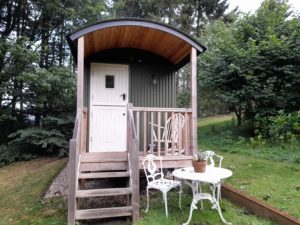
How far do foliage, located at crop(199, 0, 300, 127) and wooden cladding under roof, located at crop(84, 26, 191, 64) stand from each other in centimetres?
282

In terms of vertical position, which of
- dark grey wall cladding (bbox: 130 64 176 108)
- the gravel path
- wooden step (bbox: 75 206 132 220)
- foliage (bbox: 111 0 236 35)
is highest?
foliage (bbox: 111 0 236 35)

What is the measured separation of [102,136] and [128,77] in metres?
1.43

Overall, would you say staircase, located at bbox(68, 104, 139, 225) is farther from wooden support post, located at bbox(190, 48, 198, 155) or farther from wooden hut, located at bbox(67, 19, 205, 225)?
wooden support post, located at bbox(190, 48, 198, 155)

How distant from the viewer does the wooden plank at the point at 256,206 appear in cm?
312

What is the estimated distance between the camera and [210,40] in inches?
414

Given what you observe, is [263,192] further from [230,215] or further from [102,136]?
[102,136]

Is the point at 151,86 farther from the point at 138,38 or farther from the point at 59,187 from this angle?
the point at 59,187

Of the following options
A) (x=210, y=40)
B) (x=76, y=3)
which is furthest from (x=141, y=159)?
(x=76, y=3)

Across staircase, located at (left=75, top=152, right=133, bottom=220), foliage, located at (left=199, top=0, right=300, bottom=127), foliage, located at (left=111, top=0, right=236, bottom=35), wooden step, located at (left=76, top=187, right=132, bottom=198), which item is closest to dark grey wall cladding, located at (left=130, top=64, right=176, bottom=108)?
staircase, located at (left=75, top=152, right=133, bottom=220)

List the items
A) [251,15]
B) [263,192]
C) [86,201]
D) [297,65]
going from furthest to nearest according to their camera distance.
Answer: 1. [251,15]
2. [297,65]
3. [86,201]
4. [263,192]

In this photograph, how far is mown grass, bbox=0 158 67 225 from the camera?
3926 mm

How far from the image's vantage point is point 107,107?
5754mm

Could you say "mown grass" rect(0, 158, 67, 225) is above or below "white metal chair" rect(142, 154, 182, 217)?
below

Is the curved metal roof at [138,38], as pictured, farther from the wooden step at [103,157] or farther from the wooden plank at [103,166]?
the wooden plank at [103,166]
